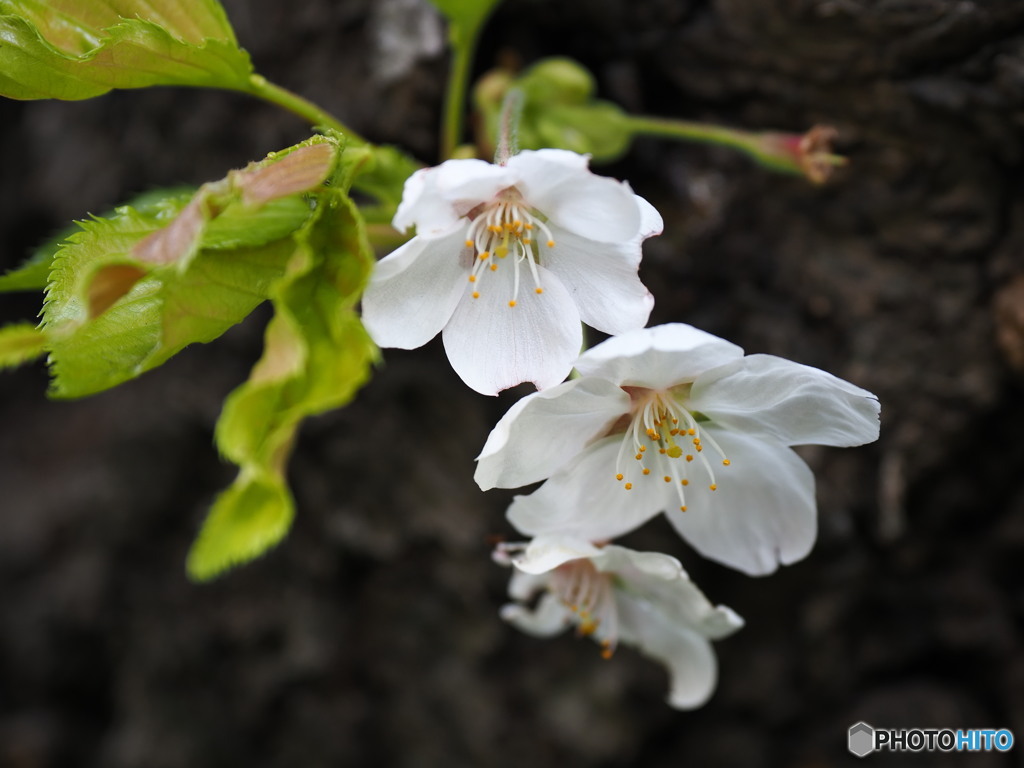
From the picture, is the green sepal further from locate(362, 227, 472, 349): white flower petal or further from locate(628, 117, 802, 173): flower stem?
locate(362, 227, 472, 349): white flower petal

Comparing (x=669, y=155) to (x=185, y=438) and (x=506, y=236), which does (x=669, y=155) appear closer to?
(x=506, y=236)

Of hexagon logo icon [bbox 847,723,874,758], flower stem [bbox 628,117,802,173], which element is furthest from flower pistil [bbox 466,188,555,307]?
hexagon logo icon [bbox 847,723,874,758]

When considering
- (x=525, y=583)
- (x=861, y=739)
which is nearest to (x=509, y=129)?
(x=525, y=583)

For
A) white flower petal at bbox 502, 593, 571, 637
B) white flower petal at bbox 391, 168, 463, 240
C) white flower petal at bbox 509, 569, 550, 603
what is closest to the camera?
white flower petal at bbox 391, 168, 463, 240

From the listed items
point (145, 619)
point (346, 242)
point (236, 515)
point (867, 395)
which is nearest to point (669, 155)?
point (867, 395)

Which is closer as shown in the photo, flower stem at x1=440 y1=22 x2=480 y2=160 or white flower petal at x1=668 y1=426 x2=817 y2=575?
white flower petal at x1=668 y1=426 x2=817 y2=575

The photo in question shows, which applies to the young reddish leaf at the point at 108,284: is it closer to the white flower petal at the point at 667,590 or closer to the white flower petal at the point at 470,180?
the white flower petal at the point at 470,180

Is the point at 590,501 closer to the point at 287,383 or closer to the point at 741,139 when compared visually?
the point at 287,383

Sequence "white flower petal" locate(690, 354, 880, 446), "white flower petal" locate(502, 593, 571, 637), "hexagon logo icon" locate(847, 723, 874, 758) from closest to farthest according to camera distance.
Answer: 1. "white flower petal" locate(690, 354, 880, 446)
2. "white flower petal" locate(502, 593, 571, 637)
3. "hexagon logo icon" locate(847, 723, 874, 758)
